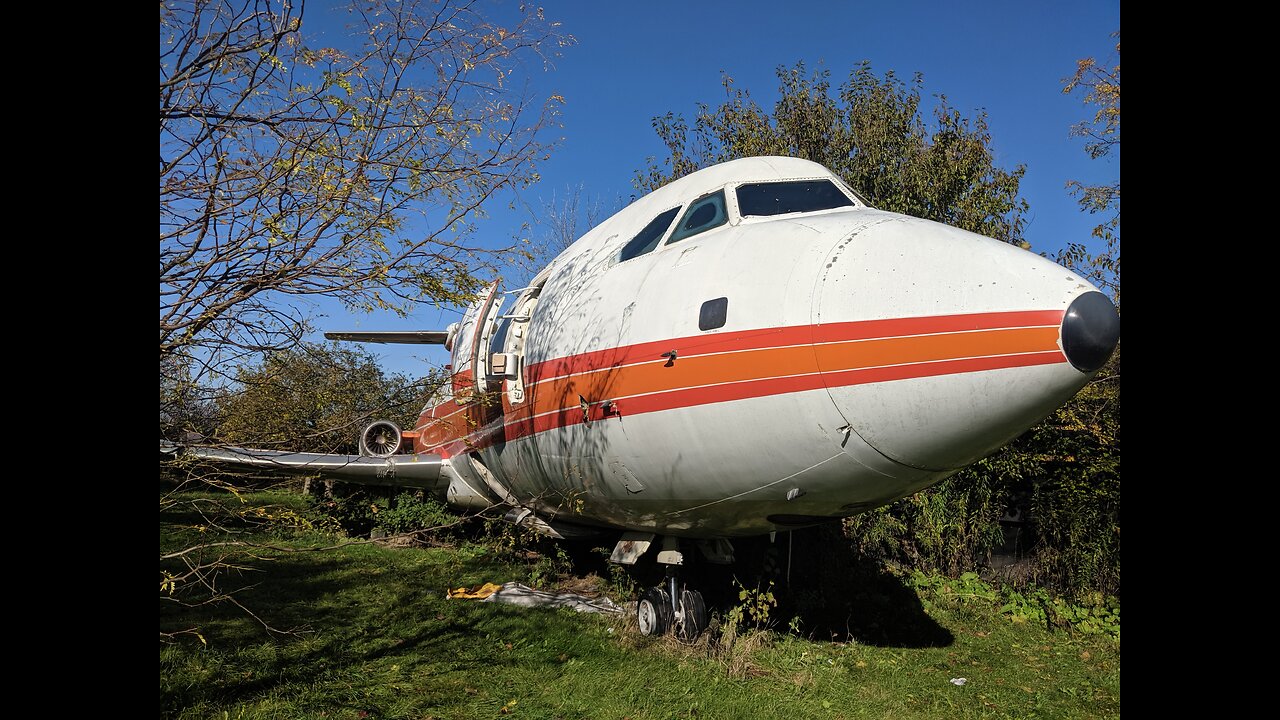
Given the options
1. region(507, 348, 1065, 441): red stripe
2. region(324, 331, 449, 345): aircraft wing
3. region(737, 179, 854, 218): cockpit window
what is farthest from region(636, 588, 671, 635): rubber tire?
region(324, 331, 449, 345): aircraft wing

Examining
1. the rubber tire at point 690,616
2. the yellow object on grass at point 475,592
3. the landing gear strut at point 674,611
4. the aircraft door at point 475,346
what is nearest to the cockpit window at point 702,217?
the aircraft door at point 475,346

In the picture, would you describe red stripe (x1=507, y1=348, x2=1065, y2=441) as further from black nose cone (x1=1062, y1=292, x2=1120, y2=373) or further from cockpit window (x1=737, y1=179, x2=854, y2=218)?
cockpit window (x1=737, y1=179, x2=854, y2=218)

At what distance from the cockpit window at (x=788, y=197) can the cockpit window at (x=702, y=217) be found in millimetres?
161

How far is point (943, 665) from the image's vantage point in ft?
22.9

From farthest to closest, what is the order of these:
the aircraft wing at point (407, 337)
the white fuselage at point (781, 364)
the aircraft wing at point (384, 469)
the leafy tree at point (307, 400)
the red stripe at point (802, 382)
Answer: the aircraft wing at point (407, 337) < the aircraft wing at point (384, 469) < the leafy tree at point (307, 400) < the white fuselage at point (781, 364) < the red stripe at point (802, 382)

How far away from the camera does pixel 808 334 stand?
13.9 ft

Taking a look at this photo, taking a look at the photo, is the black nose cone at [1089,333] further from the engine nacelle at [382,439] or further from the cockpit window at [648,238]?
the engine nacelle at [382,439]

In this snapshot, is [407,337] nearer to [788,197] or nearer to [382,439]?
[382,439]

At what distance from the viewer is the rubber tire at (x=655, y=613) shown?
676 centimetres

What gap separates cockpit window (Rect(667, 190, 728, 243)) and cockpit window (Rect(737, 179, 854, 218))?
0.16m

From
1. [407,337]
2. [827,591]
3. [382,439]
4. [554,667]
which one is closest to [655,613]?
[554,667]
